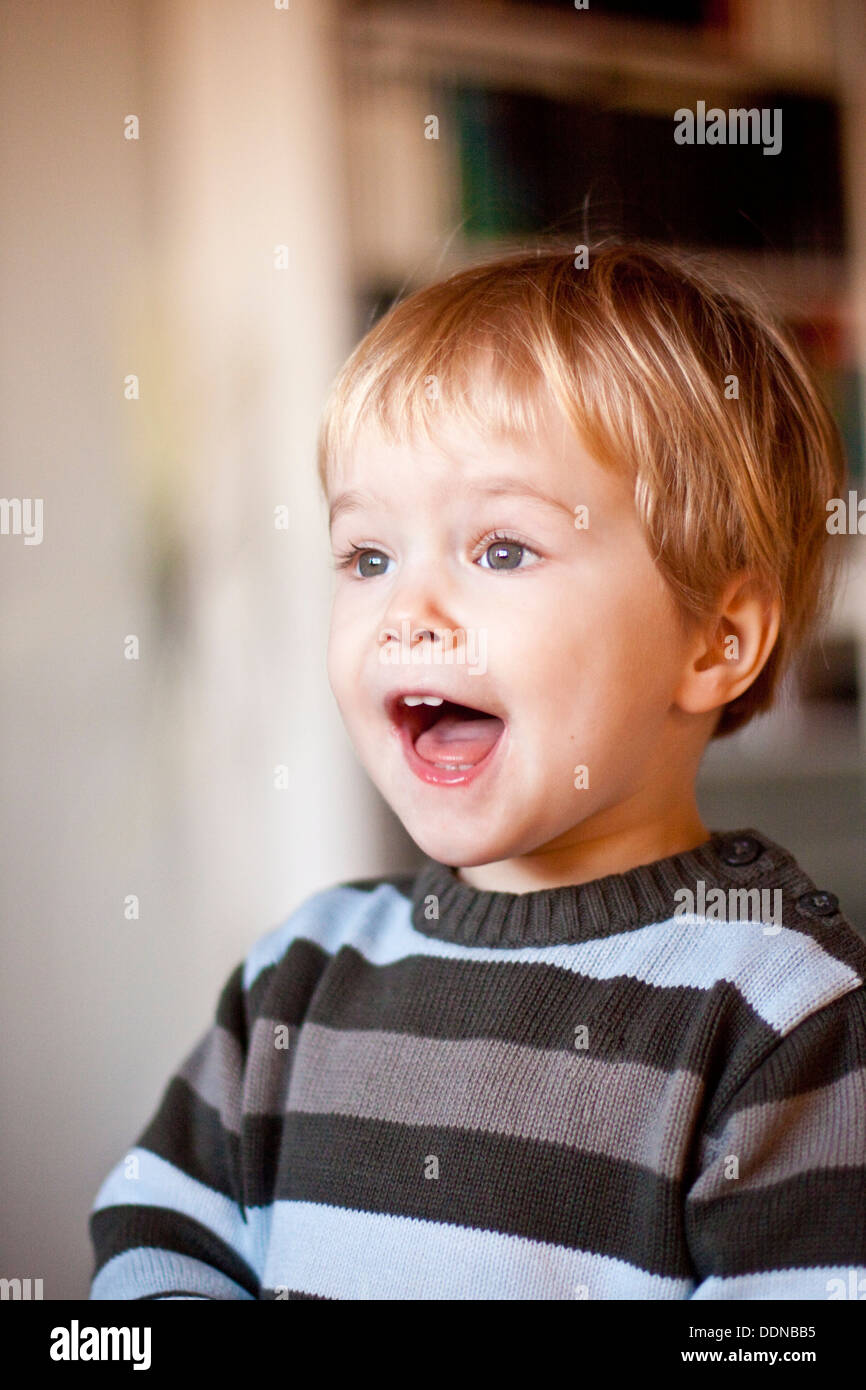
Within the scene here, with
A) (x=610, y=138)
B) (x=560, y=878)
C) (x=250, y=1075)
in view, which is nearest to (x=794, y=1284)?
(x=560, y=878)

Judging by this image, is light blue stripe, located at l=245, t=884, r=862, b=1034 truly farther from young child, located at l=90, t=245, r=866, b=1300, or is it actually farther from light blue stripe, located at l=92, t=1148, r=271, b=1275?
light blue stripe, located at l=92, t=1148, r=271, b=1275

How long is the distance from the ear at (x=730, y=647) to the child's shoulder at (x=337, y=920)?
0.23 m

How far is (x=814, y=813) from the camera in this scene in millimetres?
1896

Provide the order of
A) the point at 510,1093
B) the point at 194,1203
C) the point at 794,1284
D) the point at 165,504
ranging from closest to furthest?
the point at 794,1284 → the point at 510,1093 → the point at 194,1203 → the point at 165,504

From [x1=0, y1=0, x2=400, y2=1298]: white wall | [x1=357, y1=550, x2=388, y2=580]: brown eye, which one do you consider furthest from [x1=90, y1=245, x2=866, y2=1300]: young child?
[x1=0, y1=0, x2=400, y2=1298]: white wall

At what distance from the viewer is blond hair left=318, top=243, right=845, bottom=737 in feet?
2.34

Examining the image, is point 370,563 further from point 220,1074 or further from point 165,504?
point 165,504

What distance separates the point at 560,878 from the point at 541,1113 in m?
0.14

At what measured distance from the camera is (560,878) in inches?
30.2

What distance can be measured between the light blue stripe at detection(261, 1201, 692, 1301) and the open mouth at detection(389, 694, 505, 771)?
Result: 24 centimetres

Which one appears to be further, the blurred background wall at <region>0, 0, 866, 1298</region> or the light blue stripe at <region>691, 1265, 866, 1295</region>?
the blurred background wall at <region>0, 0, 866, 1298</region>

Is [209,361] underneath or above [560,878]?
above

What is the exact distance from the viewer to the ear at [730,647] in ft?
→ 2.50
